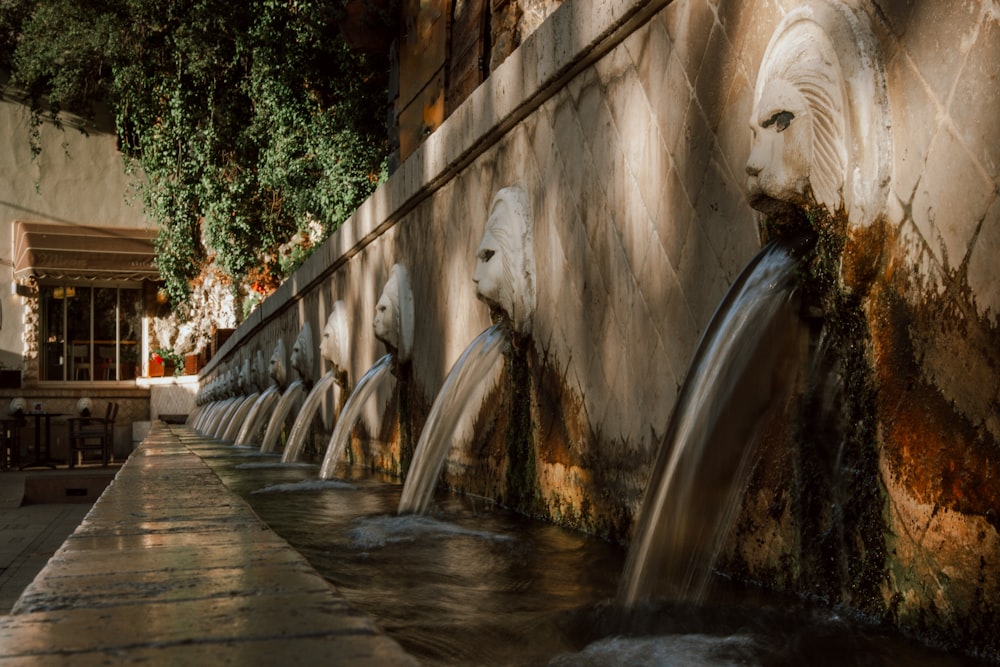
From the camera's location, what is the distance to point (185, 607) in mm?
1282

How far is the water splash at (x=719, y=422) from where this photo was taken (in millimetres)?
1969

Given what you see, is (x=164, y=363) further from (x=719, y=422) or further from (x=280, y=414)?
(x=719, y=422)

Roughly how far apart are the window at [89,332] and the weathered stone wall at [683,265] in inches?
827

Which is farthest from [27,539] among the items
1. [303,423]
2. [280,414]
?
[303,423]

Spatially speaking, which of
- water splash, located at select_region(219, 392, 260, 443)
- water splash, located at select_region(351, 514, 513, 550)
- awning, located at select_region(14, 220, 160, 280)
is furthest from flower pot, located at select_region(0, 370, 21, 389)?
water splash, located at select_region(351, 514, 513, 550)

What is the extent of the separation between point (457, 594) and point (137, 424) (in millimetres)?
21172

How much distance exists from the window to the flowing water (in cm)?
2248

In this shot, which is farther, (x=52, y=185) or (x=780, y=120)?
(x=52, y=185)

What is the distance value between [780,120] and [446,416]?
1.92 metres

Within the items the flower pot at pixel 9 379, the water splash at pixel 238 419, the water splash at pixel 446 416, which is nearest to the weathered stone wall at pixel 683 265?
the water splash at pixel 446 416

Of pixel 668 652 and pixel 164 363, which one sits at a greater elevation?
pixel 164 363

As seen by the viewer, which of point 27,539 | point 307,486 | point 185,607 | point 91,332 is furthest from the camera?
point 91,332

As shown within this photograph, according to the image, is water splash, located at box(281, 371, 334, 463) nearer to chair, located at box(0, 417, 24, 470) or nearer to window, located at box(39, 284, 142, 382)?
chair, located at box(0, 417, 24, 470)

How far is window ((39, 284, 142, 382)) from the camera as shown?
23688mm
